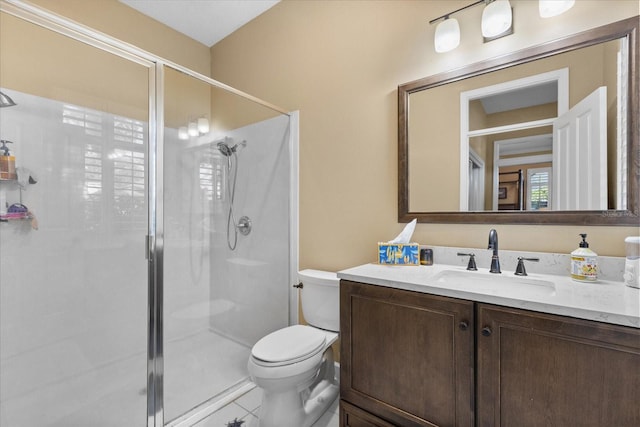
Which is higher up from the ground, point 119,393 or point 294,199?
point 294,199

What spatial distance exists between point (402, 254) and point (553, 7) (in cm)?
123

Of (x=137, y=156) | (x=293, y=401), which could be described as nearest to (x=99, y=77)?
(x=137, y=156)

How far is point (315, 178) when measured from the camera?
2.04m

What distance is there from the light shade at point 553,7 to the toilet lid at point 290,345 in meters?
1.81

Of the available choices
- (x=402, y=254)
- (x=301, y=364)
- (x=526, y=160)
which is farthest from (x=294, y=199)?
(x=526, y=160)

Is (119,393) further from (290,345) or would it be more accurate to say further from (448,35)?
(448,35)

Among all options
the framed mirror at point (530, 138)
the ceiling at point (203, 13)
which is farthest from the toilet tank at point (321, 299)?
the ceiling at point (203, 13)

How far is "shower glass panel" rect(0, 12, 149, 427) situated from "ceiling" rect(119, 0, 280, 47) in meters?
0.96

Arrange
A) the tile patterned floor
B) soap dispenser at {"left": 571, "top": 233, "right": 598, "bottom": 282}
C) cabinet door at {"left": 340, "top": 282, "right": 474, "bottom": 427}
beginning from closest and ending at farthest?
cabinet door at {"left": 340, "top": 282, "right": 474, "bottom": 427} < soap dispenser at {"left": 571, "top": 233, "right": 598, "bottom": 282} < the tile patterned floor

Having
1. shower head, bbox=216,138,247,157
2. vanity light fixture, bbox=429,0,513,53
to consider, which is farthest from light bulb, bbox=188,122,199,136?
vanity light fixture, bbox=429,0,513,53

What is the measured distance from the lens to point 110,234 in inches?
64.4

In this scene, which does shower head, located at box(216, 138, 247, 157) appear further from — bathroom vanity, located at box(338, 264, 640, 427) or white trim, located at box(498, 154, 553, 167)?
white trim, located at box(498, 154, 553, 167)

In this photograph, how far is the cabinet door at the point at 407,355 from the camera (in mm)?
973

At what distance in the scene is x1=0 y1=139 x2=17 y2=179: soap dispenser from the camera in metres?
1.36
